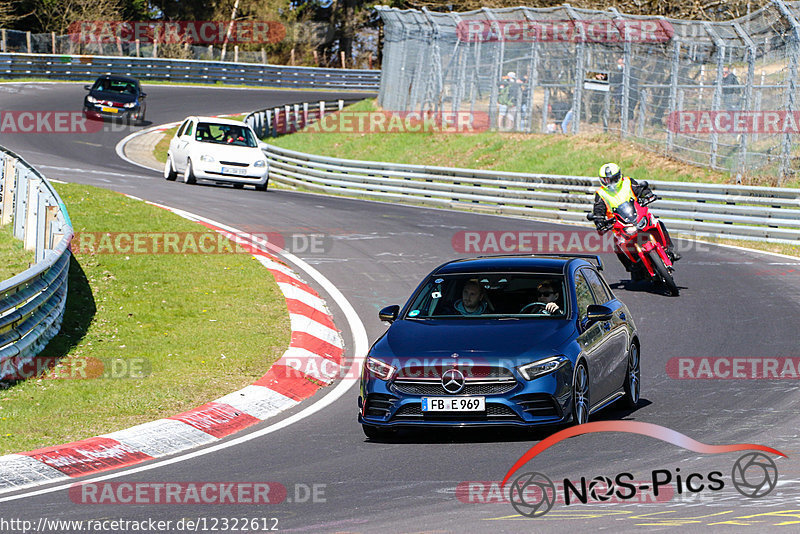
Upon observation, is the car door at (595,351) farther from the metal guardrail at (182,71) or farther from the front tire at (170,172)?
the metal guardrail at (182,71)

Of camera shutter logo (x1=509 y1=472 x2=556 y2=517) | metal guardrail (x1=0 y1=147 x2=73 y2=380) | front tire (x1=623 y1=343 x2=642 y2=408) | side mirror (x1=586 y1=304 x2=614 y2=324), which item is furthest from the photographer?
metal guardrail (x1=0 y1=147 x2=73 y2=380)

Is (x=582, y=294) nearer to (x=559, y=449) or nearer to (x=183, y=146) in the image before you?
(x=559, y=449)

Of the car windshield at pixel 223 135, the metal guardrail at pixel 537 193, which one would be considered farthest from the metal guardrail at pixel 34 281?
the metal guardrail at pixel 537 193

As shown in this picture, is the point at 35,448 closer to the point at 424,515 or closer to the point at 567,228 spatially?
the point at 424,515

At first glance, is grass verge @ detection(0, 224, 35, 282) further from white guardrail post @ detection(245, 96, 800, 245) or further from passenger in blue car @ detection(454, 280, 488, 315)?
white guardrail post @ detection(245, 96, 800, 245)

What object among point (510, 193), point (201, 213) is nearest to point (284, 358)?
point (201, 213)

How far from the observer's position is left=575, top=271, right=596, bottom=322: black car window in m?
9.68

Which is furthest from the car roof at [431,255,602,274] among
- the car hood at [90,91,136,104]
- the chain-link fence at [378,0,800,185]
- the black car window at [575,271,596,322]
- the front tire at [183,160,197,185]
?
the car hood at [90,91,136,104]

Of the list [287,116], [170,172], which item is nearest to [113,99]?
[287,116]

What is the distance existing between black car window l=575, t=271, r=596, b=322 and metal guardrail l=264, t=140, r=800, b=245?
485 inches

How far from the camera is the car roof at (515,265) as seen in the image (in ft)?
32.8

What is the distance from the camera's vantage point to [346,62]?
81.1m

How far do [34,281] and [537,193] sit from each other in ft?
51.5

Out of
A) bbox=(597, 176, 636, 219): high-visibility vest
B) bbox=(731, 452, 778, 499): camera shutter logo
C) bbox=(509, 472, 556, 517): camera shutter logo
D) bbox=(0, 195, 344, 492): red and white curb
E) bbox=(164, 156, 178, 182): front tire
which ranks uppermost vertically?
bbox=(597, 176, 636, 219): high-visibility vest
